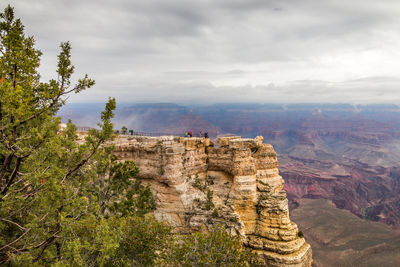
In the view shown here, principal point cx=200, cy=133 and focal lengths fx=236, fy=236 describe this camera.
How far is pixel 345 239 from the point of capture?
234 feet

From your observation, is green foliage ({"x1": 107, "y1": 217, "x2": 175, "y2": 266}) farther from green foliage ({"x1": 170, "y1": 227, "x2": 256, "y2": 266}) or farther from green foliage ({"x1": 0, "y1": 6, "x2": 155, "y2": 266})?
green foliage ({"x1": 0, "y1": 6, "x2": 155, "y2": 266})

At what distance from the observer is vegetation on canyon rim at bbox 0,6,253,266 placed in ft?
37.5

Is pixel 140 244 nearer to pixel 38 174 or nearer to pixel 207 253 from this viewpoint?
pixel 207 253

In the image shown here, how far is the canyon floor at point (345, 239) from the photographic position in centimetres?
5679

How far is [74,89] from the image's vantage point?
1465 centimetres

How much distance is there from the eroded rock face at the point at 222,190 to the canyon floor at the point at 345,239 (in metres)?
39.8

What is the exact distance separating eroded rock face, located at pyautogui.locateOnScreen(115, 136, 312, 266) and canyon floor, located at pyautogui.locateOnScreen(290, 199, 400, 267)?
39759mm

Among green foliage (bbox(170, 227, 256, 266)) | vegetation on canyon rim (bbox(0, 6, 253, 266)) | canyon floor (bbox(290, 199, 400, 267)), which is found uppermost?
vegetation on canyon rim (bbox(0, 6, 253, 266))

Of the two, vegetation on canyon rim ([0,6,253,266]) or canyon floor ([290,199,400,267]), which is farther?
canyon floor ([290,199,400,267])

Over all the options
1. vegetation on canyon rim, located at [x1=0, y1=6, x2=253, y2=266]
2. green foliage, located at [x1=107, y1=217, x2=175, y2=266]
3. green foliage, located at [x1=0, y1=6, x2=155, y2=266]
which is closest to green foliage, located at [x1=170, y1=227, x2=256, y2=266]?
vegetation on canyon rim, located at [x1=0, y1=6, x2=253, y2=266]

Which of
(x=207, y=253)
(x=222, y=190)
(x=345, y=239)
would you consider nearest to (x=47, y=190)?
(x=207, y=253)

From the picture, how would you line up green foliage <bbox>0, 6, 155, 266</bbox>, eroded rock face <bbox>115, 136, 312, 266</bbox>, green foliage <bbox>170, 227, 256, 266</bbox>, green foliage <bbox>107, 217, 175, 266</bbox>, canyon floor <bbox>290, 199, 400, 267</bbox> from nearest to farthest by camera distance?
green foliage <bbox>0, 6, 155, 266</bbox> < green foliage <bbox>107, 217, 175, 266</bbox> < green foliage <bbox>170, 227, 256, 266</bbox> < eroded rock face <bbox>115, 136, 312, 266</bbox> < canyon floor <bbox>290, 199, 400, 267</bbox>

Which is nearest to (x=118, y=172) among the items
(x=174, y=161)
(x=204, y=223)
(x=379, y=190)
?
(x=174, y=161)

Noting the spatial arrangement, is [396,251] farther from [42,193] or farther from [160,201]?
[42,193]
